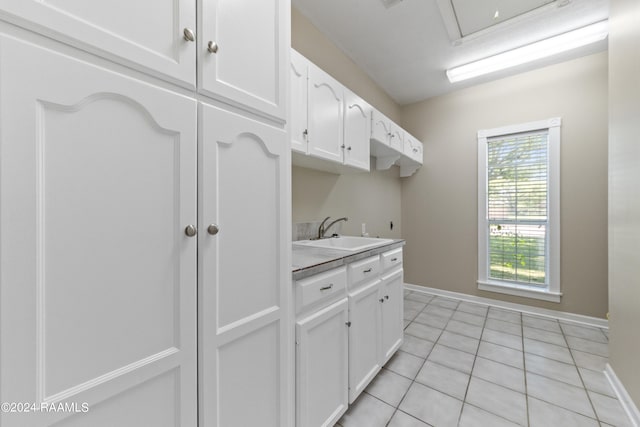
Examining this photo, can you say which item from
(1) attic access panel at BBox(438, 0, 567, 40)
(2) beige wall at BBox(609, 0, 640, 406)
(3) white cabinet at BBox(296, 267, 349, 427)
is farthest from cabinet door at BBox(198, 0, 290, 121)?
(2) beige wall at BBox(609, 0, 640, 406)

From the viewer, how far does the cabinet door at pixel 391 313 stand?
181cm

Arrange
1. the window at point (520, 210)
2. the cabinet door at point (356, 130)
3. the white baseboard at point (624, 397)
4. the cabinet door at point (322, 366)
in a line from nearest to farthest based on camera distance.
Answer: the cabinet door at point (322, 366) → the white baseboard at point (624, 397) → the cabinet door at point (356, 130) → the window at point (520, 210)

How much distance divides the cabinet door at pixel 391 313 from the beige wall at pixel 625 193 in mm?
1295

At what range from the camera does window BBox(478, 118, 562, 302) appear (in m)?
2.82

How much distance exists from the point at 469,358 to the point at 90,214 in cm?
256

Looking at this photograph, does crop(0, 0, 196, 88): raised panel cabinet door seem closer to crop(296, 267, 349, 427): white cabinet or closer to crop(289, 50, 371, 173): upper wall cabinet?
crop(289, 50, 371, 173): upper wall cabinet

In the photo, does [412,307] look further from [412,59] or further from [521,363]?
[412,59]

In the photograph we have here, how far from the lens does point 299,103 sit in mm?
1494

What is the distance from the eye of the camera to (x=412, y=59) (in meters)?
2.69

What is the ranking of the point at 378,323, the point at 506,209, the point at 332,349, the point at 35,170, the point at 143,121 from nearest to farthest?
the point at 35,170
the point at 143,121
the point at 332,349
the point at 378,323
the point at 506,209

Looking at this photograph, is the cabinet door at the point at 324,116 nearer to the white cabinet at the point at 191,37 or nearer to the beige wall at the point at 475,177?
the white cabinet at the point at 191,37

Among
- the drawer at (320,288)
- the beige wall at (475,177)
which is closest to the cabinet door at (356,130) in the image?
the drawer at (320,288)

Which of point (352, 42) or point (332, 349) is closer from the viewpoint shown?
point (332, 349)

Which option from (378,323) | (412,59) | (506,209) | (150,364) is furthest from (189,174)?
(506,209)
